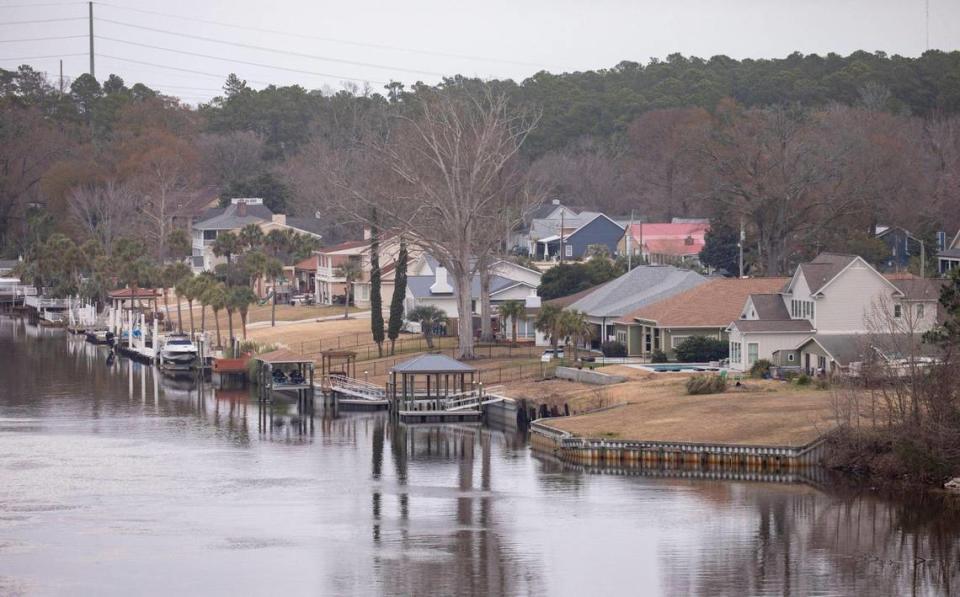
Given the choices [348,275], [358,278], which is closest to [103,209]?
[358,278]

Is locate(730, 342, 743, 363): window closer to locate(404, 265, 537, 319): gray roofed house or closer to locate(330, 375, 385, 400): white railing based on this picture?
locate(330, 375, 385, 400): white railing

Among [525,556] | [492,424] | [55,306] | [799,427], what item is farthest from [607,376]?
[55,306]

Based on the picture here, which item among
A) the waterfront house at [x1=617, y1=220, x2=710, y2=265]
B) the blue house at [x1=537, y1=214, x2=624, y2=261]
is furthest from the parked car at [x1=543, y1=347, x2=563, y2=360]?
the blue house at [x1=537, y1=214, x2=624, y2=261]

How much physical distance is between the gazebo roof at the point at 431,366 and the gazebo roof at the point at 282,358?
401 inches

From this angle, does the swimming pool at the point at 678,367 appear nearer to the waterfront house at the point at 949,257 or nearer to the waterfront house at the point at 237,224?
the waterfront house at the point at 949,257

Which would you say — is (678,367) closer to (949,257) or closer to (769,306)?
(769,306)

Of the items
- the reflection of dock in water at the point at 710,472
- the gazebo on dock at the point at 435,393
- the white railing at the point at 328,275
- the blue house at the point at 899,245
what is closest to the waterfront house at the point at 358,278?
A: the white railing at the point at 328,275

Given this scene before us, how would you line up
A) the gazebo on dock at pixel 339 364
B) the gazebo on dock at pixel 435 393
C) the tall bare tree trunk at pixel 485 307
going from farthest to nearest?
the tall bare tree trunk at pixel 485 307
the gazebo on dock at pixel 339 364
the gazebo on dock at pixel 435 393

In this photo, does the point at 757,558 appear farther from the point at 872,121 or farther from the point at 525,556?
the point at 872,121

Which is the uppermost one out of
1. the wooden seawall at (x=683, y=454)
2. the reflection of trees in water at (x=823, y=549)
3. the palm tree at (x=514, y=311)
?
the palm tree at (x=514, y=311)

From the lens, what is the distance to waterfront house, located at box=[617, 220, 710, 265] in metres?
148

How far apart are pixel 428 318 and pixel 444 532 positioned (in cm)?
5018

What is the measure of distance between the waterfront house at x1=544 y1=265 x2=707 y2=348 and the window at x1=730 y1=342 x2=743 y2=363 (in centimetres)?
1147

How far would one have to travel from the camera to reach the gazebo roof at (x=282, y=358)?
95.3 metres
